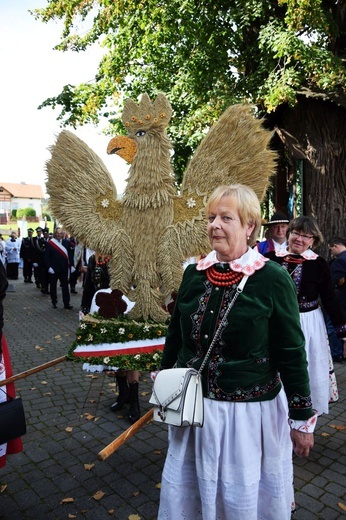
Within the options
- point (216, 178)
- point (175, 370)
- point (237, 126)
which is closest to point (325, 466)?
point (175, 370)

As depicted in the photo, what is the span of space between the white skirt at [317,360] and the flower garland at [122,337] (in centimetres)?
122

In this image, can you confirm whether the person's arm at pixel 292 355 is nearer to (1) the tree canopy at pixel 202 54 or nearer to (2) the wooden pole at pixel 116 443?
(2) the wooden pole at pixel 116 443

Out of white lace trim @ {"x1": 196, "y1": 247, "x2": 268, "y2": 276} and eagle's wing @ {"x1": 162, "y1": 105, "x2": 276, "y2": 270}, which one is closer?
white lace trim @ {"x1": 196, "y1": 247, "x2": 268, "y2": 276}

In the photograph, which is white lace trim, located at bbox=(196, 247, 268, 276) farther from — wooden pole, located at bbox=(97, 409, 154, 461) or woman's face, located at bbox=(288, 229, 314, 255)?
woman's face, located at bbox=(288, 229, 314, 255)

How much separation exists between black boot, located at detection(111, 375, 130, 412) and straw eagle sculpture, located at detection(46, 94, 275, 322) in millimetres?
1189

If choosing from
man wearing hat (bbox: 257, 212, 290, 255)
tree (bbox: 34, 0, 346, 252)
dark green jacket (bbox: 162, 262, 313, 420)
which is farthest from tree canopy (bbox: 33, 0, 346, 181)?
dark green jacket (bbox: 162, 262, 313, 420)

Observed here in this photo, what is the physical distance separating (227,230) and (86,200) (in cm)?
188

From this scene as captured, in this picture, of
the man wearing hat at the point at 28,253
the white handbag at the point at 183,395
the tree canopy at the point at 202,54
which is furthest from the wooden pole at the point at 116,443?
the man wearing hat at the point at 28,253

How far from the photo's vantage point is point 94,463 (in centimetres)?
326

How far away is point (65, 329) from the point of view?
330 inches

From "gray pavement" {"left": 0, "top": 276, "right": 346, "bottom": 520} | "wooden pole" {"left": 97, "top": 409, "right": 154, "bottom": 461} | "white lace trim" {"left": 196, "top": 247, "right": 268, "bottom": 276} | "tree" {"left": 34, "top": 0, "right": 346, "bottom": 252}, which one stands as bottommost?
"gray pavement" {"left": 0, "top": 276, "right": 346, "bottom": 520}

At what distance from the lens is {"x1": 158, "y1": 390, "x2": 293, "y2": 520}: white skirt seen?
174 cm

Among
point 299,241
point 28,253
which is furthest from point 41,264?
point 299,241

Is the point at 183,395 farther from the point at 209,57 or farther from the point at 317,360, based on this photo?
the point at 209,57
